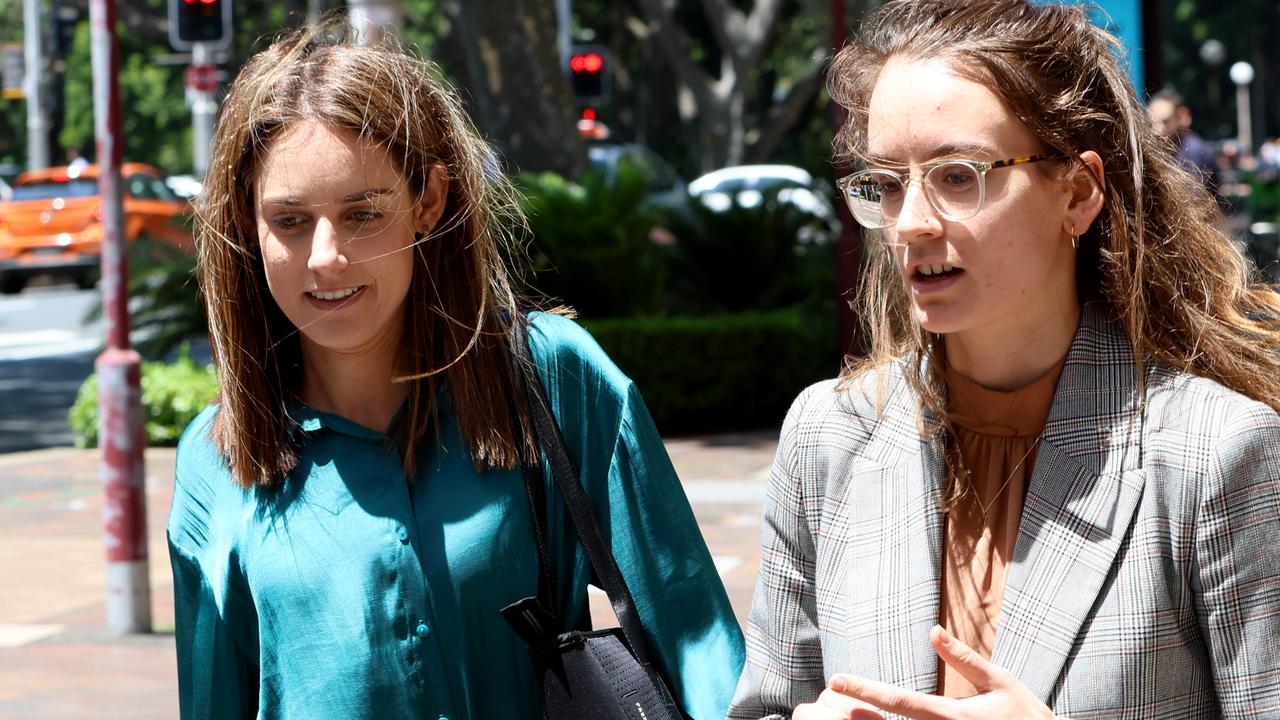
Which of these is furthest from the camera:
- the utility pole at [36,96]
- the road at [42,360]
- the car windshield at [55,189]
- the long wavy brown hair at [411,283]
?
the utility pole at [36,96]

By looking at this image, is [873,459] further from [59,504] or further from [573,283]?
[573,283]

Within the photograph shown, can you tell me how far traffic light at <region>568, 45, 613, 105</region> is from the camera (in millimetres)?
25828

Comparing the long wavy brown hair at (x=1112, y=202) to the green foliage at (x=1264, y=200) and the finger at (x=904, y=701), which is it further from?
the green foliage at (x=1264, y=200)

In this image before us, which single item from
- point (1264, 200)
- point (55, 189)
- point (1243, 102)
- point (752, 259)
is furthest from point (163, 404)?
point (1243, 102)

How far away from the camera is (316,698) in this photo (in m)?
2.49

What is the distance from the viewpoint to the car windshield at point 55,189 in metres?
26.7

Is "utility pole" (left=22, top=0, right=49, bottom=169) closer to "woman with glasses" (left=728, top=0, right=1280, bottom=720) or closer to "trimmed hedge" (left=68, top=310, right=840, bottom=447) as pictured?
"trimmed hedge" (left=68, top=310, right=840, bottom=447)

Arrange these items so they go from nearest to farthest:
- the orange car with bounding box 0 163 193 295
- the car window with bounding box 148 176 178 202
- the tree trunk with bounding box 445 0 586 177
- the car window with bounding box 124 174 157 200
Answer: the tree trunk with bounding box 445 0 586 177
the car window with bounding box 124 174 157 200
the car window with bounding box 148 176 178 202
the orange car with bounding box 0 163 193 295

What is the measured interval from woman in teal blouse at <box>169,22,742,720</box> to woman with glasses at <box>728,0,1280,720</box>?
41 centimetres

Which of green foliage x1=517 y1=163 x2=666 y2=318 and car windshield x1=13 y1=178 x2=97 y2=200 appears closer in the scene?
green foliage x1=517 y1=163 x2=666 y2=318

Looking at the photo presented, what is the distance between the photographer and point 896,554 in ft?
6.89

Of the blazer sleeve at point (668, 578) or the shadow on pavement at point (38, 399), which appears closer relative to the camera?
the blazer sleeve at point (668, 578)

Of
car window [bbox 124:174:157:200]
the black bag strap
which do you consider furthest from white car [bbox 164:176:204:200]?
the black bag strap

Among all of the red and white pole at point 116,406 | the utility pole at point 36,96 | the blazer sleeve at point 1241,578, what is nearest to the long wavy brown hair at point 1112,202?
the blazer sleeve at point 1241,578
